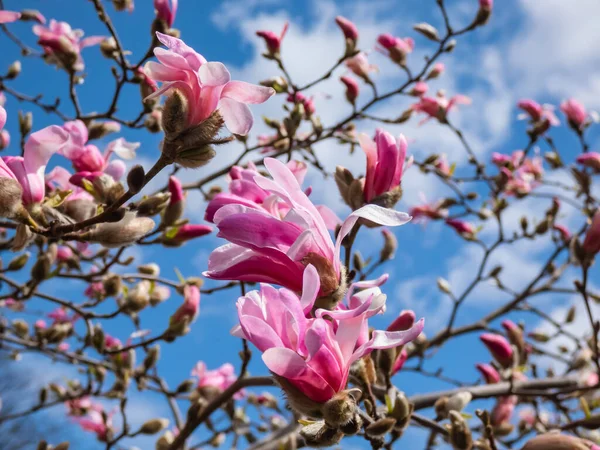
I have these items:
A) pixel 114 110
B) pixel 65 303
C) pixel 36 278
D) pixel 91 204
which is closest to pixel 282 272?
pixel 91 204

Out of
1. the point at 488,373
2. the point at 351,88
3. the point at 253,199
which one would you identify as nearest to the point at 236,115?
the point at 253,199

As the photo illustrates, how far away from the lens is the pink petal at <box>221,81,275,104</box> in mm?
859

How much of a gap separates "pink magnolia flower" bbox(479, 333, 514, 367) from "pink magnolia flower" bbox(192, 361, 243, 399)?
109cm

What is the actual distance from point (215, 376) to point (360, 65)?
157cm

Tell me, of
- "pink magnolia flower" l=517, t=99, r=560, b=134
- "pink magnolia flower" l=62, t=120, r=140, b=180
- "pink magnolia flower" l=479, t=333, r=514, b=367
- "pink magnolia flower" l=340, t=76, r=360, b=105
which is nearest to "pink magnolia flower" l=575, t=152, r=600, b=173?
"pink magnolia flower" l=517, t=99, r=560, b=134

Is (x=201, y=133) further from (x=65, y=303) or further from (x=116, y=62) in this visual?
(x=116, y=62)

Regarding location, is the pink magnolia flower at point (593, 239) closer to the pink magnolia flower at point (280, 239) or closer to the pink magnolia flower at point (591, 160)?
the pink magnolia flower at point (280, 239)

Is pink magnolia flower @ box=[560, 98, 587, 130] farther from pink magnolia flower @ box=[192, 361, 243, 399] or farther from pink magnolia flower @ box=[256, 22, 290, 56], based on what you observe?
pink magnolia flower @ box=[192, 361, 243, 399]

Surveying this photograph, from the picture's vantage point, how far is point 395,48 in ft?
8.99

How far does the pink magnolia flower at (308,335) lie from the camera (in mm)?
732

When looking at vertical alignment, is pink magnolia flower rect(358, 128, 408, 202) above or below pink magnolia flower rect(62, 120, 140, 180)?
below

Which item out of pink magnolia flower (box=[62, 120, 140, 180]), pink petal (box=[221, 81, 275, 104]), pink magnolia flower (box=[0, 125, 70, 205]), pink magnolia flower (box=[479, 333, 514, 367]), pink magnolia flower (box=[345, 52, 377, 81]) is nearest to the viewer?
pink petal (box=[221, 81, 275, 104])

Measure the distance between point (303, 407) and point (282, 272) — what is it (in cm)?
19

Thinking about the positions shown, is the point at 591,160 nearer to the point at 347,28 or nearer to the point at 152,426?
the point at 347,28
